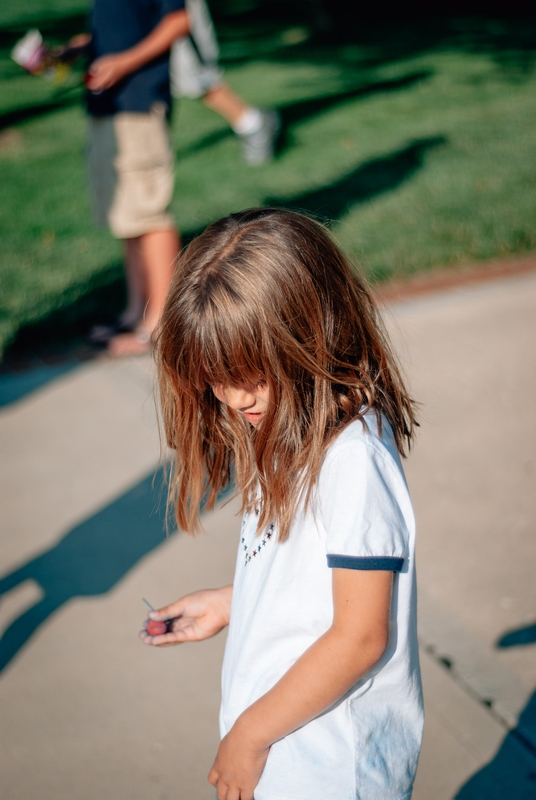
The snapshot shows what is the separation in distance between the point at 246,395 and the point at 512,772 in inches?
58.4

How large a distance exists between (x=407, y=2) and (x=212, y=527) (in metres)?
19.0

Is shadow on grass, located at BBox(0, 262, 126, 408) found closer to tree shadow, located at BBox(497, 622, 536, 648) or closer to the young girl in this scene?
tree shadow, located at BBox(497, 622, 536, 648)

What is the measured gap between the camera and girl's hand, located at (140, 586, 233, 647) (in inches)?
63.3

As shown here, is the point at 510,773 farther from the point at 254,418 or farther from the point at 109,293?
the point at 109,293

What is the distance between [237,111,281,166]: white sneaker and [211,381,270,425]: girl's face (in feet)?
22.1

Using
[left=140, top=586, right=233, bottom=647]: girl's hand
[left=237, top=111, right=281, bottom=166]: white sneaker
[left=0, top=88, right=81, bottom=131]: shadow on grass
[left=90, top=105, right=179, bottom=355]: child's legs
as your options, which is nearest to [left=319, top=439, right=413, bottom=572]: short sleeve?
[left=140, top=586, right=233, bottom=647]: girl's hand

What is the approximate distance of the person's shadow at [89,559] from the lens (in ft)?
8.91

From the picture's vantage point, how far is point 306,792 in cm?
128

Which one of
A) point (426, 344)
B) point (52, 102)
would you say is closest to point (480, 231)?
point (426, 344)

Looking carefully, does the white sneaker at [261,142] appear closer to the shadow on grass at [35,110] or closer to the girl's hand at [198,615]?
the shadow on grass at [35,110]

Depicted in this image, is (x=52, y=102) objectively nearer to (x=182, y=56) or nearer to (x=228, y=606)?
(x=182, y=56)

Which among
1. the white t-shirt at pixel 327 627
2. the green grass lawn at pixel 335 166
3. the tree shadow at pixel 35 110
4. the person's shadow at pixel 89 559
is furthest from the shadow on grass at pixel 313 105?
the white t-shirt at pixel 327 627

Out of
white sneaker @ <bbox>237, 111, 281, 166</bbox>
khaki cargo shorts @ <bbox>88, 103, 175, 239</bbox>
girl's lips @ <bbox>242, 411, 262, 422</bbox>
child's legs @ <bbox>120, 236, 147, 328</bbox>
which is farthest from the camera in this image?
white sneaker @ <bbox>237, 111, 281, 166</bbox>

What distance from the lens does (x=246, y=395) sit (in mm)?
1347
